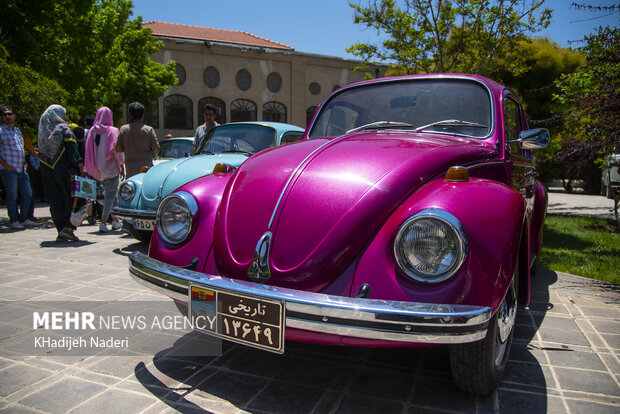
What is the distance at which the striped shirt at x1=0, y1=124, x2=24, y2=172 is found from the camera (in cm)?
708

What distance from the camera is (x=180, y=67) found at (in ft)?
83.4

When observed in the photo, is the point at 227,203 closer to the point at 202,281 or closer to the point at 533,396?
the point at 202,281

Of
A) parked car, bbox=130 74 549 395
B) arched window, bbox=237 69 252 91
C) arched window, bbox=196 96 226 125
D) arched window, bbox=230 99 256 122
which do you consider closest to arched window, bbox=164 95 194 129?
arched window, bbox=196 96 226 125

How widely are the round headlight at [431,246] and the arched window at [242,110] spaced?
2618 cm

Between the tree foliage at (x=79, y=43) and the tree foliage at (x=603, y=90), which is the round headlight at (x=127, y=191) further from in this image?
the tree foliage at (x=79, y=43)

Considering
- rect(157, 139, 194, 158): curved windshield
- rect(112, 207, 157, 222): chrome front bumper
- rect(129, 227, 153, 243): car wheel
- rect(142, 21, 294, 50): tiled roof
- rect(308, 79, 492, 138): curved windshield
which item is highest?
rect(142, 21, 294, 50): tiled roof

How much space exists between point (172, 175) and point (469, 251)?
4.15 metres

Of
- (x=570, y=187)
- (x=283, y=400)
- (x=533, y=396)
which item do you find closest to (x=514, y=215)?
(x=533, y=396)

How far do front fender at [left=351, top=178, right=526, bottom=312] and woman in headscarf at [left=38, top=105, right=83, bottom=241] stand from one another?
5423 millimetres

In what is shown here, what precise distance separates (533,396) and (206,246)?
1.80 metres

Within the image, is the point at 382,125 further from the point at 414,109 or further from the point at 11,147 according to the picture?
the point at 11,147

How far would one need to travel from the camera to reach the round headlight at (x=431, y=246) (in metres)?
1.82

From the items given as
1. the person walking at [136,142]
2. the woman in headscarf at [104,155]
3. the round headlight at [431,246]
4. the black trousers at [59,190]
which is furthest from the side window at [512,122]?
the black trousers at [59,190]

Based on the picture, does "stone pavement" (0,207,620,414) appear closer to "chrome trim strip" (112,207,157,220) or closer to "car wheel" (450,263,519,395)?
"car wheel" (450,263,519,395)
